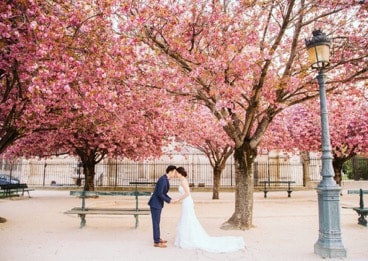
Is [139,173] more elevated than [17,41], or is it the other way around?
[17,41]

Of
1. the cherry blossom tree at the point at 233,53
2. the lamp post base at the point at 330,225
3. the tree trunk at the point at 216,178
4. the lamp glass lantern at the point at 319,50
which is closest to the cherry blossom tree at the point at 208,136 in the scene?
the tree trunk at the point at 216,178

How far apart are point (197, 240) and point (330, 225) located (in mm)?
2733

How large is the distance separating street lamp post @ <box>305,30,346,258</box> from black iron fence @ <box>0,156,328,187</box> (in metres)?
21.1

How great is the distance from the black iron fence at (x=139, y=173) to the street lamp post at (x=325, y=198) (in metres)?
21.1

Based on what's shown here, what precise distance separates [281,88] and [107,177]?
22.2 m

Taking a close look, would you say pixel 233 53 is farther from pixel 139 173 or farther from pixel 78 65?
pixel 139 173

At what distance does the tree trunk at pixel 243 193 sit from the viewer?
1026cm

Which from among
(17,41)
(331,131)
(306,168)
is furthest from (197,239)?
(306,168)

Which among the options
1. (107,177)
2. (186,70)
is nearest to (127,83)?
(186,70)

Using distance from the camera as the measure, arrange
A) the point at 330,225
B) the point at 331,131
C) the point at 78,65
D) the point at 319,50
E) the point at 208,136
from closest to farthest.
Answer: the point at 330,225, the point at 319,50, the point at 78,65, the point at 208,136, the point at 331,131

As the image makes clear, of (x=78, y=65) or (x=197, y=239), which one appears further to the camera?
(x=78, y=65)

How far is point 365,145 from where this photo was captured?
67.9 ft

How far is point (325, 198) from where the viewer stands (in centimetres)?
724

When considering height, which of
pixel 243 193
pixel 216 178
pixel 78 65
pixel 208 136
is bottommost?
pixel 243 193
